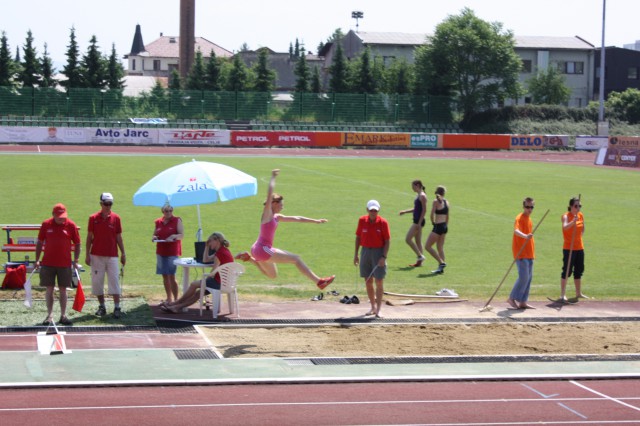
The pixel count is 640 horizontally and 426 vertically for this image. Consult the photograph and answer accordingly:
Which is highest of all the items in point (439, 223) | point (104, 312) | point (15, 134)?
point (15, 134)

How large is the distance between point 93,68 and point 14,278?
6815cm

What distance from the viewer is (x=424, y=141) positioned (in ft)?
226

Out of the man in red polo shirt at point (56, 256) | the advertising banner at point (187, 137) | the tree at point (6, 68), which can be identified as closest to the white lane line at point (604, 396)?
the man in red polo shirt at point (56, 256)

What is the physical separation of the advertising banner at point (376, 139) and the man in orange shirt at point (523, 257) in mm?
50330

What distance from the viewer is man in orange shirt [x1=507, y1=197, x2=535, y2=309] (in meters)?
16.4

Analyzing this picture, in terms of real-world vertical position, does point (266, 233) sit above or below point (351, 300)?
above

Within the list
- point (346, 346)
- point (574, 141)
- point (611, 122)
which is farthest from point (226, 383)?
point (611, 122)

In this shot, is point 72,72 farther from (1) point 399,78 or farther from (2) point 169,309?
(2) point 169,309

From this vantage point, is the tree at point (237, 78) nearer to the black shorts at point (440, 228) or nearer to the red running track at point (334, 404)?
the black shorts at point (440, 228)

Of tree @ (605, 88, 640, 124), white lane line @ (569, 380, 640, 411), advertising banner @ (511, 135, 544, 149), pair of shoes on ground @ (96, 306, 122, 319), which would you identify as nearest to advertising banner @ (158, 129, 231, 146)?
advertising banner @ (511, 135, 544, 149)

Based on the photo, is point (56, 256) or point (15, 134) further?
point (15, 134)

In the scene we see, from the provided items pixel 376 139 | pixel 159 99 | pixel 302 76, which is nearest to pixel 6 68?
pixel 159 99

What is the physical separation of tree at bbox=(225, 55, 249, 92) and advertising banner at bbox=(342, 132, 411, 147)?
21.1 meters

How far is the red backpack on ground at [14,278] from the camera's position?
16.9 metres
